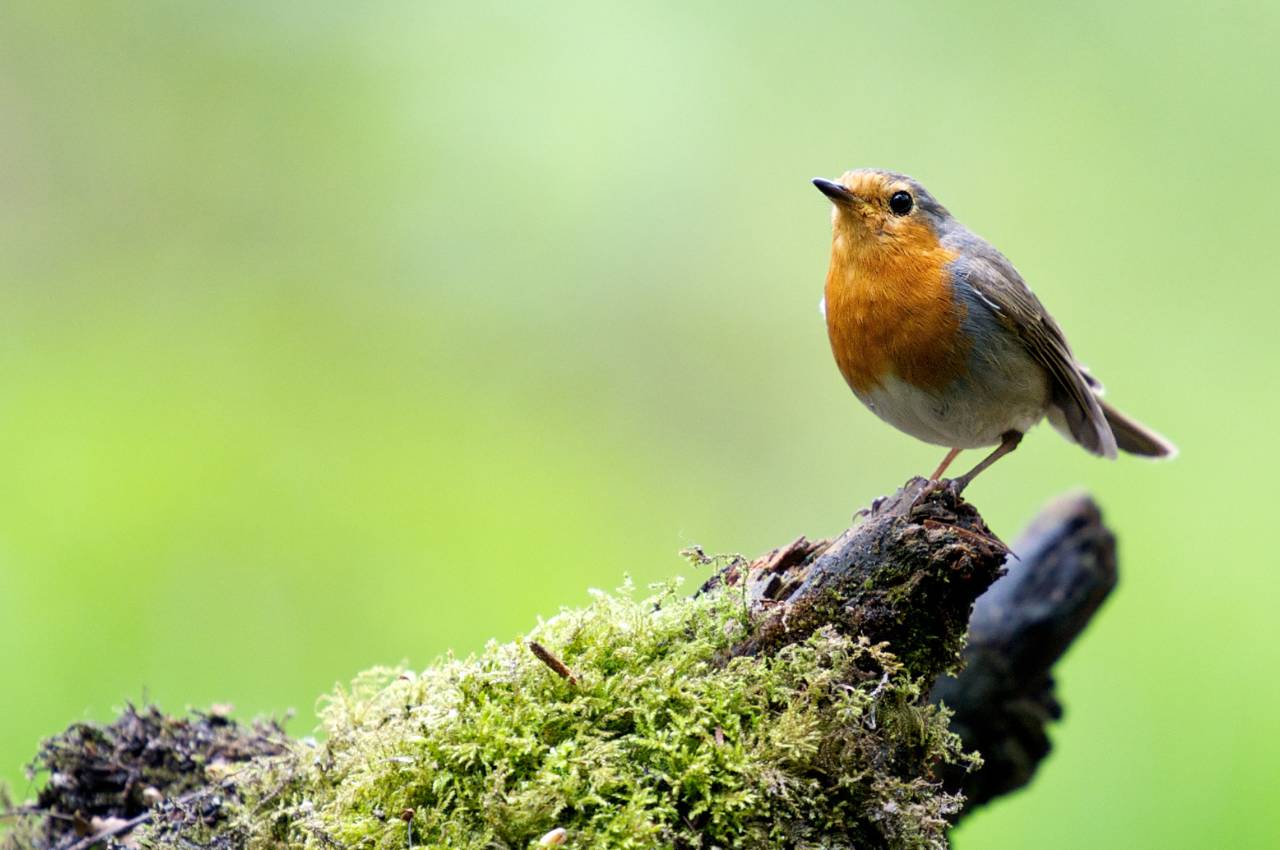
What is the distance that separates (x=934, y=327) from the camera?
3975 millimetres

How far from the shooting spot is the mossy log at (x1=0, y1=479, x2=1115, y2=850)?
2371 mm

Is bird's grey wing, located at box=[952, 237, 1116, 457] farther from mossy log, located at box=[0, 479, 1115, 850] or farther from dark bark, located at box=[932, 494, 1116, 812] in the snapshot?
mossy log, located at box=[0, 479, 1115, 850]

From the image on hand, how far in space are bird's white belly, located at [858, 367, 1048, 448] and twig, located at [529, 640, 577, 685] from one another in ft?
6.11

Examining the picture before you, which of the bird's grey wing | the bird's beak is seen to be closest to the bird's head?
the bird's beak

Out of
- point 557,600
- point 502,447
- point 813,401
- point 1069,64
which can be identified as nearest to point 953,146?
point 1069,64

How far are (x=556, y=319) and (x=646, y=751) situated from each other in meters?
7.45

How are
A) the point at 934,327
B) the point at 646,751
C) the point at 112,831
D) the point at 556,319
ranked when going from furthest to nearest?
the point at 556,319 < the point at 934,327 < the point at 112,831 < the point at 646,751

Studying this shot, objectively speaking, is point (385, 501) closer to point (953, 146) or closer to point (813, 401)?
point (813, 401)

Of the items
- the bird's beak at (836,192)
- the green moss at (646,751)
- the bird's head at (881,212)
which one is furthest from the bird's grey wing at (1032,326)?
the green moss at (646,751)

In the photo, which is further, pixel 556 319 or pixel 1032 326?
pixel 556 319

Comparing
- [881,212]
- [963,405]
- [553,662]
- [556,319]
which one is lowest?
[553,662]

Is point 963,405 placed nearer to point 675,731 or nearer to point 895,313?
point 895,313

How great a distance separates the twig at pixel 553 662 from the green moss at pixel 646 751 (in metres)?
0.01

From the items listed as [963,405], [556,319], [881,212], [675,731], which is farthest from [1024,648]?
[556,319]
